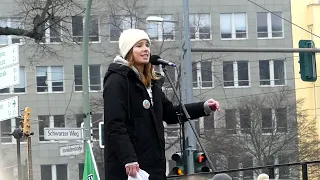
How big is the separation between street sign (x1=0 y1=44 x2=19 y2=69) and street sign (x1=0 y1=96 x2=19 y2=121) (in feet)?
3.14

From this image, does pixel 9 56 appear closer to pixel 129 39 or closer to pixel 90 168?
pixel 90 168

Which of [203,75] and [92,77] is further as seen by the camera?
[92,77]

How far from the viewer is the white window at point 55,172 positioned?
44.4 m

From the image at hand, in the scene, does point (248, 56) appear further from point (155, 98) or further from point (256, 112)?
point (155, 98)

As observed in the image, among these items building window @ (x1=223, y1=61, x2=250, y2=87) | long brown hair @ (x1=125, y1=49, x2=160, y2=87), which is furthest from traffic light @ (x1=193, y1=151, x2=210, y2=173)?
building window @ (x1=223, y1=61, x2=250, y2=87)

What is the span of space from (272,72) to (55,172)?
14.2m

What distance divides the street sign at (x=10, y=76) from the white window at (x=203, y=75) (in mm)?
27445

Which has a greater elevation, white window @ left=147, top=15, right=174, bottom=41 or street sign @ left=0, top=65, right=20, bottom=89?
white window @ left=147, top=15, right=174, bottom=41

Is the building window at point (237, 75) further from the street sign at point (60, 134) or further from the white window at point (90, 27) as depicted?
the street sign at point (60, 134)

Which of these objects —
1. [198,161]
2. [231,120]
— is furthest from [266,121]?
[198,161]

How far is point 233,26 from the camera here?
4553cm

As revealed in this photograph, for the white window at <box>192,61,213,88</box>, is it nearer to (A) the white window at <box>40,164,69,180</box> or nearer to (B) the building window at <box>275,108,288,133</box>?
(B) the building window at <box>275,108,288,133</box>

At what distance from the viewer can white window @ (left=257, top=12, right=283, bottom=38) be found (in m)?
45.8

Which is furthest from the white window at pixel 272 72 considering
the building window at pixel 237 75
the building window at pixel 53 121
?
the building window at pixel 53 121
